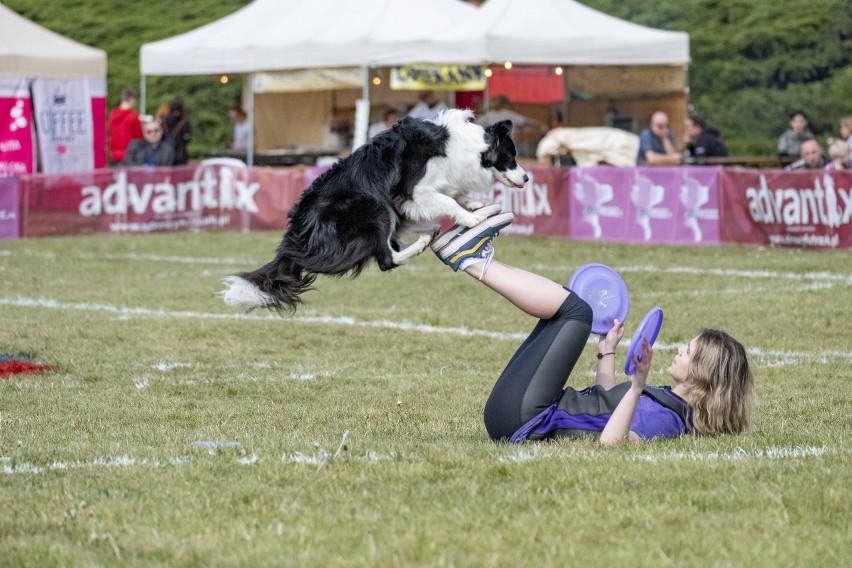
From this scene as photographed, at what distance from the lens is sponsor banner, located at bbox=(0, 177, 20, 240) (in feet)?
58.9

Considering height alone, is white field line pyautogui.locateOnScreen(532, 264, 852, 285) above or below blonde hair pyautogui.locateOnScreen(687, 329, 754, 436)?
below

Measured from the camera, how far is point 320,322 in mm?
10836

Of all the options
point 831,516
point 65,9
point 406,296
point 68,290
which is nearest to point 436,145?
point 831,516

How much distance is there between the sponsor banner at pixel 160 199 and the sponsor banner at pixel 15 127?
2476 millimetres

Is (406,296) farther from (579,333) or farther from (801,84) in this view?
(801,84)

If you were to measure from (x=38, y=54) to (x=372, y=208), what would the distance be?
1604 centimetres

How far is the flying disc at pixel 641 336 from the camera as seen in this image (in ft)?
17.3

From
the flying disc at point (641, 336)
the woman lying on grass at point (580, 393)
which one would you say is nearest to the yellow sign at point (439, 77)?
the woman lying on grass at point (580, 393)

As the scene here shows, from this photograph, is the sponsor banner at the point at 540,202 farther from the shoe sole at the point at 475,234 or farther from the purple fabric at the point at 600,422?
the purple fabric at the point at 600,422

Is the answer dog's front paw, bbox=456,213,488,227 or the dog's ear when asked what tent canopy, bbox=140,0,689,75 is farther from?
dog's front paw, bbox=456,213,488,227

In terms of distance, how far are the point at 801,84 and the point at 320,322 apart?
19927 millimetres

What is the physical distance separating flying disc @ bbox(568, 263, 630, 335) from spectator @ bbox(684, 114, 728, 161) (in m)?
14.1

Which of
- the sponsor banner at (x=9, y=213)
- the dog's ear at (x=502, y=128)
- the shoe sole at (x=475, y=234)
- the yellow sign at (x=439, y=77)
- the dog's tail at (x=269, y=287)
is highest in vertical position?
the yellow sign at (x=439, y=77)

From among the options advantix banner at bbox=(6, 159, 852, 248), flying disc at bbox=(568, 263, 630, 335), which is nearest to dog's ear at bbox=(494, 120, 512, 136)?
flying disc at bbox=(568, 263, 630, 335)
